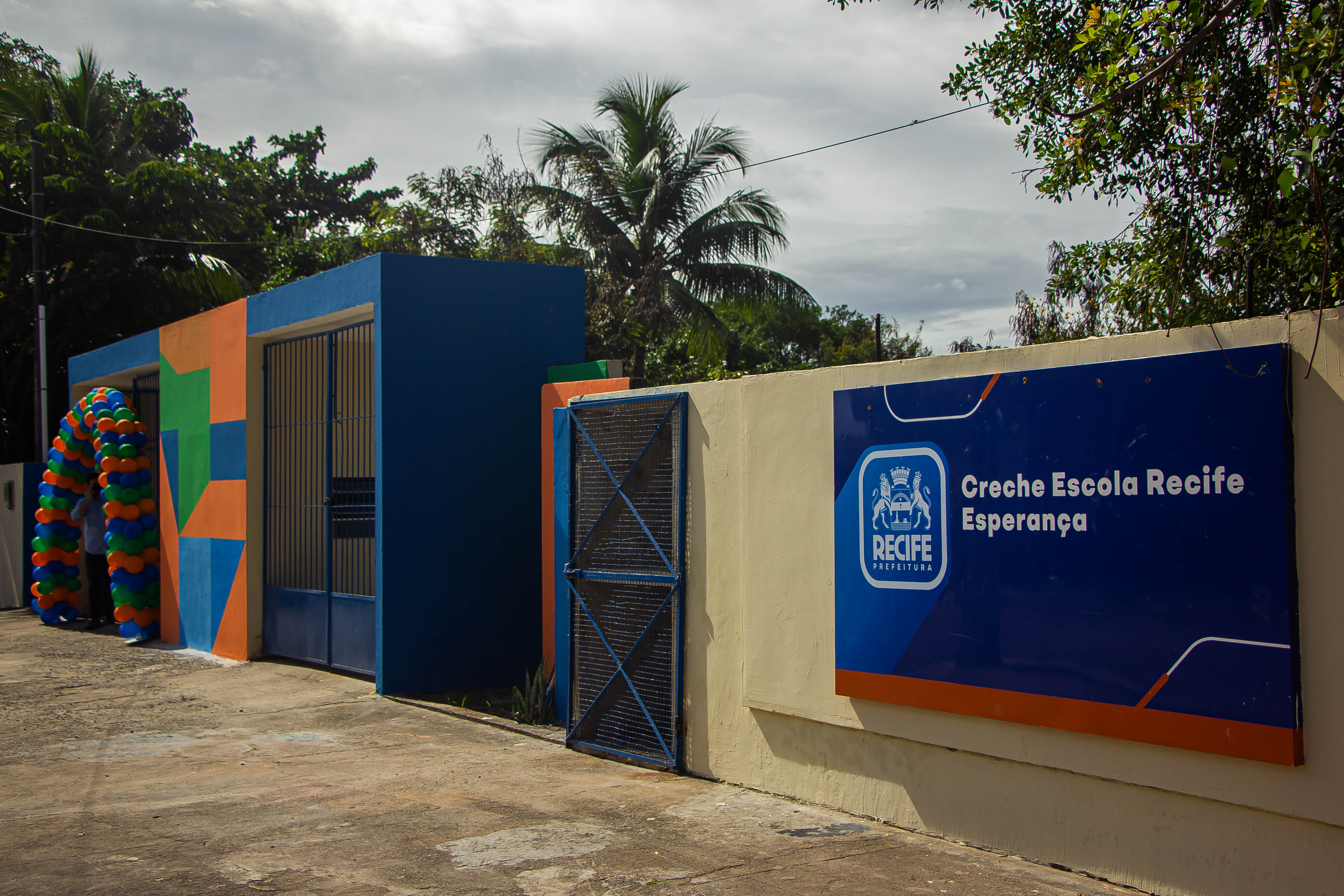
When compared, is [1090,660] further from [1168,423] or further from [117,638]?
[117,638]

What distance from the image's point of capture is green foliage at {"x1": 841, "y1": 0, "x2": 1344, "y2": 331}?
4660mm

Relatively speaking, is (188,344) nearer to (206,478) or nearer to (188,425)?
(188,425)

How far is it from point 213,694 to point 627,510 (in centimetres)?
480

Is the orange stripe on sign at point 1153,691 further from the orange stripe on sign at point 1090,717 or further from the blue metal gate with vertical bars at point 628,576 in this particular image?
the blue metal gate with vertical bars at point 628,576

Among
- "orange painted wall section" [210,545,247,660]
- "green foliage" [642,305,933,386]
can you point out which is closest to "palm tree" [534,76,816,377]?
"green foliage" [642,305,933,386]

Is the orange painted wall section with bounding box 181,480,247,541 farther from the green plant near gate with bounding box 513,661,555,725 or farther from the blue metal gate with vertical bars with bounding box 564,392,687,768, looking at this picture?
the blue metal gate with vertical bars with bounding box 564,392,687,768

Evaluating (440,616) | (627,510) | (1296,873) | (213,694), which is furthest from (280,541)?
(1296,873)

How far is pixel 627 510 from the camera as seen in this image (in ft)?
22.5

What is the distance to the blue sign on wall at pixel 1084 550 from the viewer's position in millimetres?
4023

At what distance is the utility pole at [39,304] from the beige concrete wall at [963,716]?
530 inches

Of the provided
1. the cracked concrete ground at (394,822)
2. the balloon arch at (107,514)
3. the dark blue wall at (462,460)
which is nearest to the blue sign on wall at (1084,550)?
the cracked concrete ground at (394,822)

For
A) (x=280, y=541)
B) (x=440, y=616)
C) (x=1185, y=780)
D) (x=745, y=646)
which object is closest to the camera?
(x=1185, y=780)

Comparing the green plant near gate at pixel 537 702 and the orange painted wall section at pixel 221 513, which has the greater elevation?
the orange painted wall section at pixel 221 513

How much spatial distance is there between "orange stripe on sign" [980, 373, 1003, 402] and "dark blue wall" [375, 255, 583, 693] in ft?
16.6
